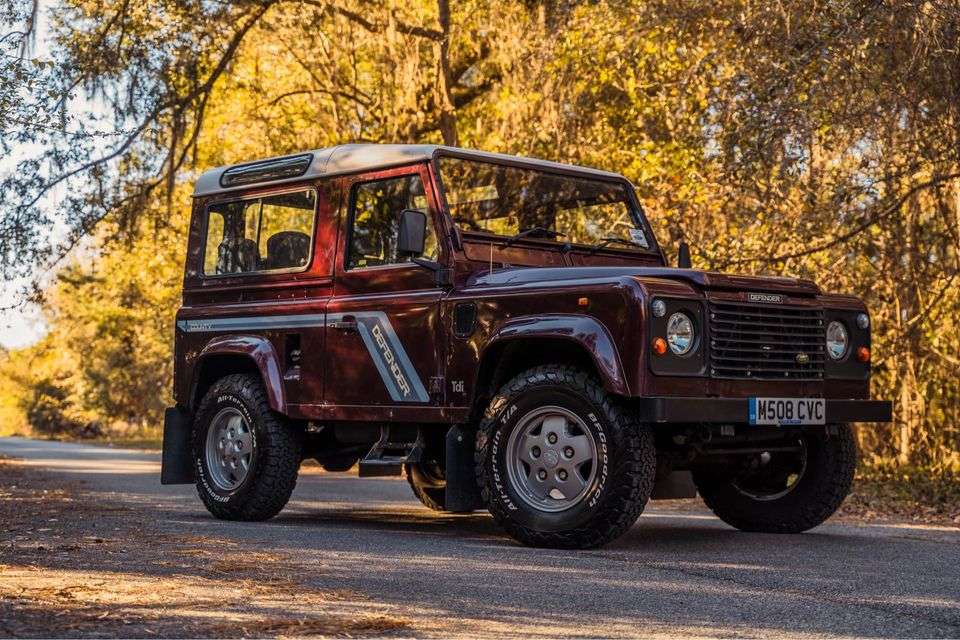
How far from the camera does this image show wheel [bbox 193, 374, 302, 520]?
10.2 meters

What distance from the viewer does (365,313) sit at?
381 inches

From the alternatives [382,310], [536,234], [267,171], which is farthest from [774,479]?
[267,171]

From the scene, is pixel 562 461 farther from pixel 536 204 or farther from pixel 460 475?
pixel 536 204

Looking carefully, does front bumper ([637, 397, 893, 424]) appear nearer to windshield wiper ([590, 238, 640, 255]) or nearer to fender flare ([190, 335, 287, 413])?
windshield wiper ([590, 238, 640, 255])

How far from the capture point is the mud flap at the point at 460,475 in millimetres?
8859

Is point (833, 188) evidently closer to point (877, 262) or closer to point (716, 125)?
point (716, 125)

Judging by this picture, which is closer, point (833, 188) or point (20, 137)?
point (833, 188)

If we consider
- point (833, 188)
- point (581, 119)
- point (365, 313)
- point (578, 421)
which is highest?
point (581, 119)

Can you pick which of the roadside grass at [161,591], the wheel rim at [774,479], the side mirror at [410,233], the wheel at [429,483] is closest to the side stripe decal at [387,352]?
the side mirror at [410,233]

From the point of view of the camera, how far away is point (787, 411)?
851 centimetres

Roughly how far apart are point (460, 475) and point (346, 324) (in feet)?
4.93

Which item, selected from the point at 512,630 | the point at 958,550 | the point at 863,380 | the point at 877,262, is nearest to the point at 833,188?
the point at 877,262

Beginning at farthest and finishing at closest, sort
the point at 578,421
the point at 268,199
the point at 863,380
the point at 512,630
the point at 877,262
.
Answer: the point at 877,262 < the point at 268,199 < the point at 863,380 < the point at 578,421 < the point at 512,630

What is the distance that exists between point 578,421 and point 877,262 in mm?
10902
